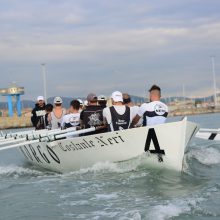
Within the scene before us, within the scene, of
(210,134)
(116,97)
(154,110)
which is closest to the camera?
(154,110)

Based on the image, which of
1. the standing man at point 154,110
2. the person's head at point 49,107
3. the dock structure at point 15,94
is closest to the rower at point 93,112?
the standing man at point 154,110

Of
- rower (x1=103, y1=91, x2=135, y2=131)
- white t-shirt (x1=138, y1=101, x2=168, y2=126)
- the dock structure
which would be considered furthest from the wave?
the dock structure

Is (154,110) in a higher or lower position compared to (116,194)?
higher

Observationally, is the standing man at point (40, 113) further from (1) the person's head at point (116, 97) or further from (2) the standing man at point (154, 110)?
(2) the standing man at point (154, 110)

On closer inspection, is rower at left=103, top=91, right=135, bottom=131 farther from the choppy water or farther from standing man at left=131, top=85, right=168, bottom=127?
the choppy water

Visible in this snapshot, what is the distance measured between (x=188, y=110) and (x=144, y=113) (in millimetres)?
98341

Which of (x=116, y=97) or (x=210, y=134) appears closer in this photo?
(x=116, y=97)

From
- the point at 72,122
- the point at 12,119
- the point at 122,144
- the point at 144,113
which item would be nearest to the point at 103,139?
the point at 122,144

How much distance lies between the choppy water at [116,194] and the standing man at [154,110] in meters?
0.93

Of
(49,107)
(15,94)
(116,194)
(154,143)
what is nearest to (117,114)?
(154,143)

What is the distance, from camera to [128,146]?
916 centimetres

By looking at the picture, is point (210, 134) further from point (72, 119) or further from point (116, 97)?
point (116, 97)

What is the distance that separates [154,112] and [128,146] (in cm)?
90

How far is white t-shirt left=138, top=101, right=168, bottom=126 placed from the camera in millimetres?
9367
